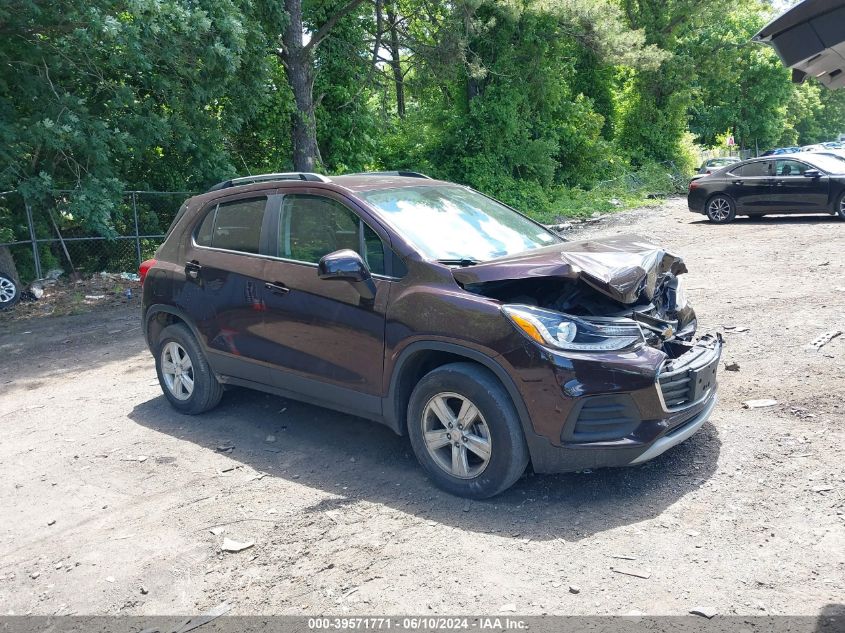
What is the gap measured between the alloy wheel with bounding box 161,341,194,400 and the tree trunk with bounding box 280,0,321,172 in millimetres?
12098

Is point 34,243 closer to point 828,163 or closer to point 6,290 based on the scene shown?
point 6,290

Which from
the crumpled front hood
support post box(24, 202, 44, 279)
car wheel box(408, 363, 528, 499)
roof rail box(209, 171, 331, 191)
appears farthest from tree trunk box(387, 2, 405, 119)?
car wheel box(408, 363, 528, 499)

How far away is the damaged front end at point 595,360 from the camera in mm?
4172

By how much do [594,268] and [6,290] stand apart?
11.2m

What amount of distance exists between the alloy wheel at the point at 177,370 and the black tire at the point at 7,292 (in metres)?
7.50

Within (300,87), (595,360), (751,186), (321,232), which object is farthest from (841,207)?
(595,360)

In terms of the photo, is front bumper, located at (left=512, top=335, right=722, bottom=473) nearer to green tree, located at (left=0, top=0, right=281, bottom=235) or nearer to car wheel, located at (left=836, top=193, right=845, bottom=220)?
green tree, located at (left=0, top=0, right=281, bottom=235)

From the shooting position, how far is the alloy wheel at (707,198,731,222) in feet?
59.7

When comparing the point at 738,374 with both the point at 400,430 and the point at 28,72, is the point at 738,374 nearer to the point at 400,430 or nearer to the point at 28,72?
the point at 400,430

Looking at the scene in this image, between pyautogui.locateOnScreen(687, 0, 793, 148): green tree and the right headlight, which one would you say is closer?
the right headlight

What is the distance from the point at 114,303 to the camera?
12875mm

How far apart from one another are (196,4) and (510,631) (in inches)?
436

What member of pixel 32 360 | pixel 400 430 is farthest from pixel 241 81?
pixel 400 430

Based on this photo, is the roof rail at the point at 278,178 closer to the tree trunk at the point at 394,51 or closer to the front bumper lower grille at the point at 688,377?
the front bumper lower grille at the point at 688,377
